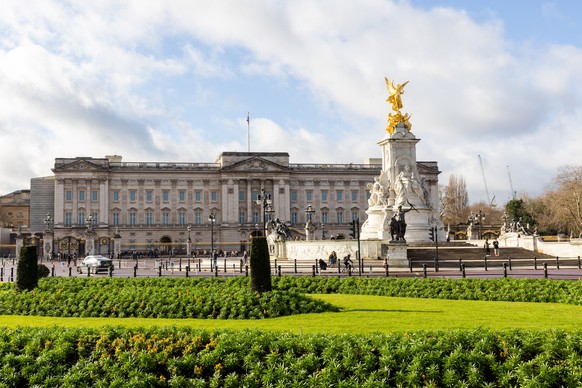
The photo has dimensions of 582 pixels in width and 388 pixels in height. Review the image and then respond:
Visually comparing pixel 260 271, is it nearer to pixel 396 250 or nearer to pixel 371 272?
pixel 371 272

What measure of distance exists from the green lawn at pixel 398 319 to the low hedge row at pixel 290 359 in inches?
75.8

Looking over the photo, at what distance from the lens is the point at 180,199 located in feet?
355

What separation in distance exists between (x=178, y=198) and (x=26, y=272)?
86.2 metres

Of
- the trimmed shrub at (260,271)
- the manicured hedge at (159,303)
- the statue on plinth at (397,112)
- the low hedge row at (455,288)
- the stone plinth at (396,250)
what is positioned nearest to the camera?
the manicured hedge at (159,303)

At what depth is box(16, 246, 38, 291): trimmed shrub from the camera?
74.0ft

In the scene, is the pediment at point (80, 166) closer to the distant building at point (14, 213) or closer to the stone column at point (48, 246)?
the stone column at point (48, 246)

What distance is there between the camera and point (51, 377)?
11.7 meters

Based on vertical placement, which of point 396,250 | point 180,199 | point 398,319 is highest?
point 180,199

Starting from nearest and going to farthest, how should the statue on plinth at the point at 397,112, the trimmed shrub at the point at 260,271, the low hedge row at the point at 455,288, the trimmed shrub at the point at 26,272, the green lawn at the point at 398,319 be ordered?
the green lawn at the point at 398,319, the trimmed shrub at the point at 260,271, the low hedge row at the point at 455,288, the trimmed shrub at the point at 26,272, the statue on plinth at the point at 397,112

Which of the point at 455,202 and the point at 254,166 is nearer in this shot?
the point at 254,166

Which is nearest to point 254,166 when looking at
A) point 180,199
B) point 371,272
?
point 180,199

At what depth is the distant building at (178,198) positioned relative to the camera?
10394cm

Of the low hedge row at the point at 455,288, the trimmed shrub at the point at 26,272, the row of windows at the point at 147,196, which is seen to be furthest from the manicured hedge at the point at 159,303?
the row of windows at the point at 147,196

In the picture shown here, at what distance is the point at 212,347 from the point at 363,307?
7.37 m
